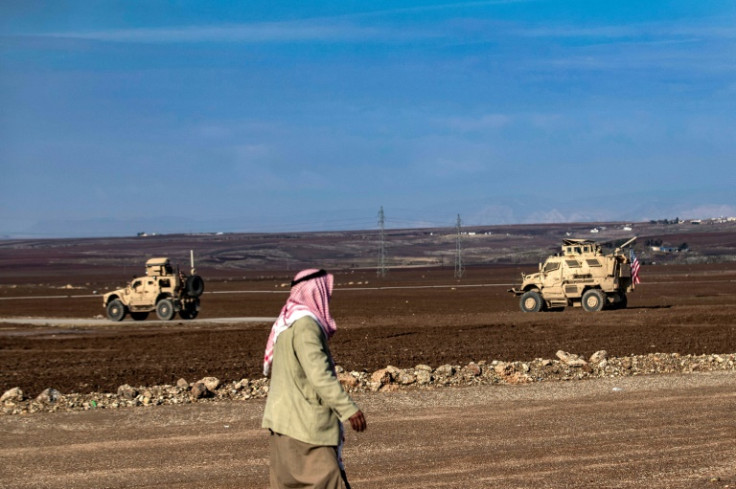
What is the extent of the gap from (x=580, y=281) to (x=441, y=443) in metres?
26.8

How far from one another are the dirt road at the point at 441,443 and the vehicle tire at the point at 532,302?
72.0 ft

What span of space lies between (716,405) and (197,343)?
16.1m

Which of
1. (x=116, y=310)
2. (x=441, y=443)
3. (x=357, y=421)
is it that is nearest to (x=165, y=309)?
(x=116, y=310)

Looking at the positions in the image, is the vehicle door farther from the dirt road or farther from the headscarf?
the headscarf

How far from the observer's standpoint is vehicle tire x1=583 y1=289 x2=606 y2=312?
1479 inches

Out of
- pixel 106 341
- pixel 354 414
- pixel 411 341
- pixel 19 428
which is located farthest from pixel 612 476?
pixel 106 341

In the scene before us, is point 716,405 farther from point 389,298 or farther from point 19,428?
point 389,298

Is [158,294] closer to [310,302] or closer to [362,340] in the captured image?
[362,340]

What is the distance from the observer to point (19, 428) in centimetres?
1388

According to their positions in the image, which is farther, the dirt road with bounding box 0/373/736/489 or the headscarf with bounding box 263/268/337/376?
the dirt road with bounding box 0/373/736/489

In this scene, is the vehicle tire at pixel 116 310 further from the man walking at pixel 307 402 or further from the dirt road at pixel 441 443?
the man walking at pixel 307 402

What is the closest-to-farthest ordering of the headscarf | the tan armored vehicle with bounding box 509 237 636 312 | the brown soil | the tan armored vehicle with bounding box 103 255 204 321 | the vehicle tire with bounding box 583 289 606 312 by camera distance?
1. the headscarf
2. the brown soil
3. the vehicle tire with bounding box 583 289 606 312
4. the tan armored vehicle with bounding box 509 237 636 312
5. the tan armored vehicle with bounding box 103 255 204 321

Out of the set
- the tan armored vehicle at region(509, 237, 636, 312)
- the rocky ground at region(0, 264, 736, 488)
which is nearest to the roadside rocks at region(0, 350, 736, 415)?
the rocky ground at region(0, 264, 736, 488)

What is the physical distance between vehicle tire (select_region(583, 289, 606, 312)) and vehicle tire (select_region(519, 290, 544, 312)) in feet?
5.24
